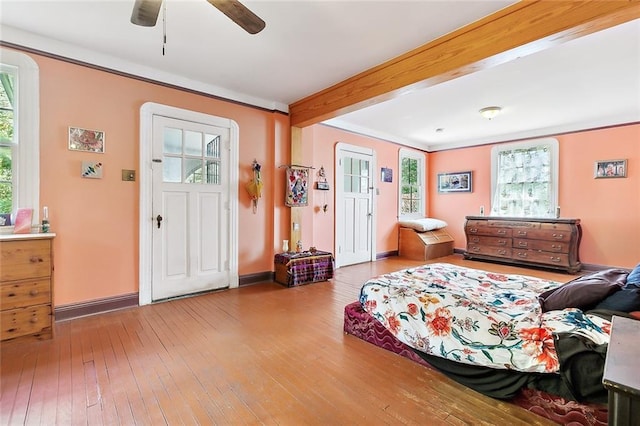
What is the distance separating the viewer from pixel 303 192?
454 cm

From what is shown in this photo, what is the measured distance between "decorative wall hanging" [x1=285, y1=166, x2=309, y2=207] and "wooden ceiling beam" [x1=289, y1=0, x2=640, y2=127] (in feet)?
4.23

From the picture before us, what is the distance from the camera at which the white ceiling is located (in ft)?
7.48

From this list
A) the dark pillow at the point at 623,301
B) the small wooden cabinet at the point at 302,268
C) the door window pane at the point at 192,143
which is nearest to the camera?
the dark pillow at the point at 623,301

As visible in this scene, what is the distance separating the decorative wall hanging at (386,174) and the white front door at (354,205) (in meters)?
0.35

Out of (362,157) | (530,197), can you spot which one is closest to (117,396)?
(362,157)

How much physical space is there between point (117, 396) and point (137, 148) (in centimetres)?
247

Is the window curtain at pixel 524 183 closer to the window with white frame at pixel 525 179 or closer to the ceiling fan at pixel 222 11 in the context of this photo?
the window with white frame at pixel 525 179

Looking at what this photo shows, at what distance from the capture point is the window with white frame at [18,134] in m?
2.59

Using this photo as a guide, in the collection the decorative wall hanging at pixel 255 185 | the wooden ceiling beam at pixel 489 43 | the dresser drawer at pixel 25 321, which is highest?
the wooden ceiling beam at pixel 489 43

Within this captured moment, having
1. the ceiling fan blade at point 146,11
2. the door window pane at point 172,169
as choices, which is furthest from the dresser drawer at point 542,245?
the ceiling fan blade at point 146,11

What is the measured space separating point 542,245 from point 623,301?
13.5ft

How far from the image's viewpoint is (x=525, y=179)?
5.78 meters

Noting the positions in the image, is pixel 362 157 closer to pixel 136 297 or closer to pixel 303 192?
pixel 303 192

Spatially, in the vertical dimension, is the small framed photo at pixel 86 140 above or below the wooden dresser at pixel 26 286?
above
